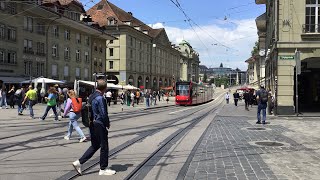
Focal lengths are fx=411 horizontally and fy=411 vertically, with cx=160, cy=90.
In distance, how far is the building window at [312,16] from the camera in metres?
24.6

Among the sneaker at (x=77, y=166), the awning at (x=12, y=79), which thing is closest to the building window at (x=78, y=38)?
the awning at (x=12, y=79)

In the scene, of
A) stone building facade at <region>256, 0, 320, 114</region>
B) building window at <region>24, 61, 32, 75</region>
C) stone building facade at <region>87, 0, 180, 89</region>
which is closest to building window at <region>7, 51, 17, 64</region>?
building window at <region>24, 61, 32, 75</region>

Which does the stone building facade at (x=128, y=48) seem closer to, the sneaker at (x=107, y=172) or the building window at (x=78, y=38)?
the building window at (x=78, y=38)

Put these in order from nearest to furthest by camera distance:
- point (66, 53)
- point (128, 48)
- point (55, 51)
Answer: point (55, 51) → point (66, 53) → point (128, 48)

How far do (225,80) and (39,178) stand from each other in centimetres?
18627

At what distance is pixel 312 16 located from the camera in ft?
81.4

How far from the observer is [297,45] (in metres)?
24.7

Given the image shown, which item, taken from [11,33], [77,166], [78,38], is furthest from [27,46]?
[77,166]

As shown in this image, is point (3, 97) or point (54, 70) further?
point (54, 70)

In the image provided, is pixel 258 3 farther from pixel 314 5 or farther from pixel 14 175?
pixel 14 175

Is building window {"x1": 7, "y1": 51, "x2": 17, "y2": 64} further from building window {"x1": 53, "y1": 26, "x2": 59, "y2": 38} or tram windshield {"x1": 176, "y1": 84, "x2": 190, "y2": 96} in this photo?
tram windshield {"x1": 176, "y1": 84, "x2": 190, "y2": 96}

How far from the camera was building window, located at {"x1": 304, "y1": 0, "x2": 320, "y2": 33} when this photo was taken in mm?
24625

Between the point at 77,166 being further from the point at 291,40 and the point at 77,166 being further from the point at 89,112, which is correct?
the point at 291,40

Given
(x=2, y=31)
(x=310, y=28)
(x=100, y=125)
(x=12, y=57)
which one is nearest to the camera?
(x=100, y=125)
